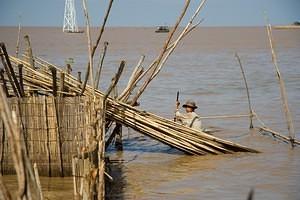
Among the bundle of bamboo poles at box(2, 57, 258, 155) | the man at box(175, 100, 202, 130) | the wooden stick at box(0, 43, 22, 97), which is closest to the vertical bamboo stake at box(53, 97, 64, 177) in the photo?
the bundle of bamboo poles at box(2, 57, 258, 155)

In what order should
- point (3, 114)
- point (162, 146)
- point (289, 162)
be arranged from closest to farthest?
point (3, 114)
point (289, 162)
point (162, 146)

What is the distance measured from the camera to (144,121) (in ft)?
20.9

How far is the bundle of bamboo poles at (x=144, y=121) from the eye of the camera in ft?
19.4

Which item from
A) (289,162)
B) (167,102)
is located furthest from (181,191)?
(167,102)

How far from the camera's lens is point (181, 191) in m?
5.77

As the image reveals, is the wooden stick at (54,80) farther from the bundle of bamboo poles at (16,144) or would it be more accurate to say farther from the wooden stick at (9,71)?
the bundle of bamboo poles at (16,144)

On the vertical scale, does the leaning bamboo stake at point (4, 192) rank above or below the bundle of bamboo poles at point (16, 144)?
below

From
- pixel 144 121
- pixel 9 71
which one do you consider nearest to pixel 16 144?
pixel 9 71

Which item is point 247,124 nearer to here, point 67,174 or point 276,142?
point 276,142

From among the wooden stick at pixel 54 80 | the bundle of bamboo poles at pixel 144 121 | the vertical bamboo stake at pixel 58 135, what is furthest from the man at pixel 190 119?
the wooden stick at pixel 54 80

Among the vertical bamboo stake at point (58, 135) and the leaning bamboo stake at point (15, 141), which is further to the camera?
the vertical bamboo stake at point (58, 135)

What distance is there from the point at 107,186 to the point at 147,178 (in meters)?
0.76

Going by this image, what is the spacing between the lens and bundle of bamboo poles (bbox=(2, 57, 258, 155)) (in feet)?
19.4

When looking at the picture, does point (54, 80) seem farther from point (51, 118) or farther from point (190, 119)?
point (190, 119)
